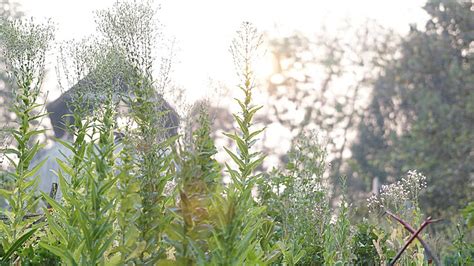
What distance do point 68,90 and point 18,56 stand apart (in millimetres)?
802

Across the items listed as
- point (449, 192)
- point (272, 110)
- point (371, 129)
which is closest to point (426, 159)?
point (449, 192)

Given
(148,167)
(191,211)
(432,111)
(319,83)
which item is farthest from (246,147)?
(319,83)

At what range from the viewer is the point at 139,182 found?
89.7 inches

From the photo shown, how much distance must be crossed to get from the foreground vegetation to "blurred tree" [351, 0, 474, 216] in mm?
22988

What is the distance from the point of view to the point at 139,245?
2.14 meters

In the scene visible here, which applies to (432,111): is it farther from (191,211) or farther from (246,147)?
(191,211)

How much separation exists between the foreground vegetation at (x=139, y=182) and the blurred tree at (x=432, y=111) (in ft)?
75.4

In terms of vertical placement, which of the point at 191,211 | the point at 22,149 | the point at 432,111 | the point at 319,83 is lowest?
the point at 191,211

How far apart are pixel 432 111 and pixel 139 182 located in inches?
1109

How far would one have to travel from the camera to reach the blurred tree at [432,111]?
1089 inches

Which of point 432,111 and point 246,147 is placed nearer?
point 246,147

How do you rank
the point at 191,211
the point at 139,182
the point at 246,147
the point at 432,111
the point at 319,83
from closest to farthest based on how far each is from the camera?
the point at 191,211 < the point at 139,182 < the point at 246,147 < the point at 432,111 < the point at 319,83

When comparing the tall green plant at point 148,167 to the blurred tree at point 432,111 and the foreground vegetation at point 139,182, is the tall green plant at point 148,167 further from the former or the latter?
the blurred tree at point 432,111

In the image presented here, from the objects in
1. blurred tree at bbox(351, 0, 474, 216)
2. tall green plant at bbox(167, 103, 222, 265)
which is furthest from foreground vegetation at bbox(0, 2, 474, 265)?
blurred tree at bbox(351, 0, 474, 216)
